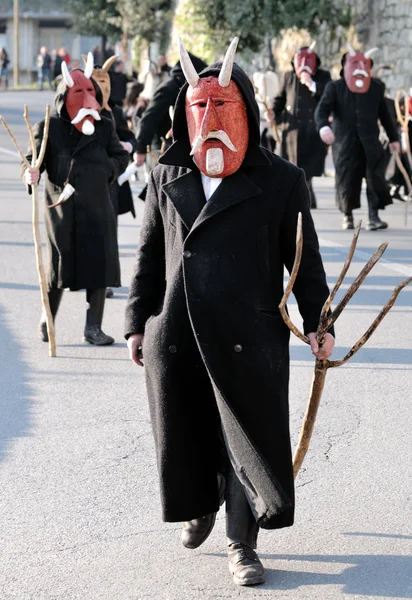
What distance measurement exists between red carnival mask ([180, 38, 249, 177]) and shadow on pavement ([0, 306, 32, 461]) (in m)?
2.29

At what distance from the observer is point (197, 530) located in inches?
187

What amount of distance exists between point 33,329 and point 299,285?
16.1ft

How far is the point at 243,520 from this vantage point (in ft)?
15.1

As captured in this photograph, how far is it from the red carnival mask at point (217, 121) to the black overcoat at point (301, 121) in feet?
37.4

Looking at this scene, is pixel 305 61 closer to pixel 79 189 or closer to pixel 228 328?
pixel 79 189

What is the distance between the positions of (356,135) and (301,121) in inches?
74.8

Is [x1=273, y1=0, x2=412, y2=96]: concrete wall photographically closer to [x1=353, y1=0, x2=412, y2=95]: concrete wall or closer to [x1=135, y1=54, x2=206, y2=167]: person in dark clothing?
[x1=353, y1=0, x2=412, y2=95]: concrete wall

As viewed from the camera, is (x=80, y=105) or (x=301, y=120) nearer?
(x=80, y=105)

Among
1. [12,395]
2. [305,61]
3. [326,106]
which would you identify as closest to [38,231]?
[12,395]

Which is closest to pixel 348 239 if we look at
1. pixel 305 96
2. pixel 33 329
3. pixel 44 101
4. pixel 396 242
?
pixel 396 242

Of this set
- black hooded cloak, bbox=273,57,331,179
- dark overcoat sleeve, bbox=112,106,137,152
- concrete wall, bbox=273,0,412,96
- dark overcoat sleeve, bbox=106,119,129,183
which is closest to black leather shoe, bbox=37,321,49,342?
dark overcoat sleeve, bbox=106,119,129,183

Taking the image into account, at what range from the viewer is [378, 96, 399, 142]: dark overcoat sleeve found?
14.2 metres

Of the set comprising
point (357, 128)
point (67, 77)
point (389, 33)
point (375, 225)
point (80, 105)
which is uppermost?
point (67, 77)

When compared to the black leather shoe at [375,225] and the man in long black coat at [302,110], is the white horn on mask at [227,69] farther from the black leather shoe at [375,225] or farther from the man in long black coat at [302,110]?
the man in long black coat at [302,110]
